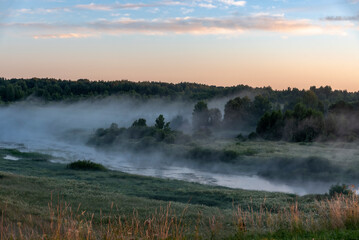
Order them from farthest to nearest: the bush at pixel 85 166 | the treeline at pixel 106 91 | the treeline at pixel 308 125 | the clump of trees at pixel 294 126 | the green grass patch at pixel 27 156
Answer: the treeline at pixel 106 91, the clump of trees at pixel 294 126, the treeline at pixel 308 125, the green grass patch at pixel 27 156, the bush at pixel 85 166

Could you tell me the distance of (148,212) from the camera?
14656mm

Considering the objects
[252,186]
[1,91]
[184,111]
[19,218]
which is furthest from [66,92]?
[19,218]

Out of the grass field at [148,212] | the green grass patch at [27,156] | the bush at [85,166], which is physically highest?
the grass field at [148,212]

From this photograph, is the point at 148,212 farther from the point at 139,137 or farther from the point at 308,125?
the point at 139,137

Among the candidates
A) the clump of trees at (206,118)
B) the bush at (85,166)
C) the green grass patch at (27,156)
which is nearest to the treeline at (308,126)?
the clump of trees at (206,118)

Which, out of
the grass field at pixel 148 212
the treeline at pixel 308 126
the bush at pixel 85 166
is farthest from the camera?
the treeline at pixel 308 126

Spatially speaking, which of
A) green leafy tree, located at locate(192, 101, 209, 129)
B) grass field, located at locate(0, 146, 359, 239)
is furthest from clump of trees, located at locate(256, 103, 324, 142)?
grass field, located at locate(0, 146, 359, 239)

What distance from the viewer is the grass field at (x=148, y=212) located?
31.4 ft

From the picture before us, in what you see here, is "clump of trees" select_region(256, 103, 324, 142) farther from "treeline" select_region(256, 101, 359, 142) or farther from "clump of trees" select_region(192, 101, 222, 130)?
"clump of trees" select_region(192, 101, 222, 130)

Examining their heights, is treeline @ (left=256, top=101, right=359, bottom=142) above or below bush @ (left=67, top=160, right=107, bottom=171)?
above

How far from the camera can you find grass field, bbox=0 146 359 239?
9.59 metres

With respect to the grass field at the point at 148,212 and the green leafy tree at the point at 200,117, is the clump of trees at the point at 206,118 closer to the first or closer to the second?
the green leafy tree at the point at 200,117

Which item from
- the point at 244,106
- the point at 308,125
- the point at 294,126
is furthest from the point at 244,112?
the point at 308,125

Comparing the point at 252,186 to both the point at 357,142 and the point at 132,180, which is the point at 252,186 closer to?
the point at 132,180
